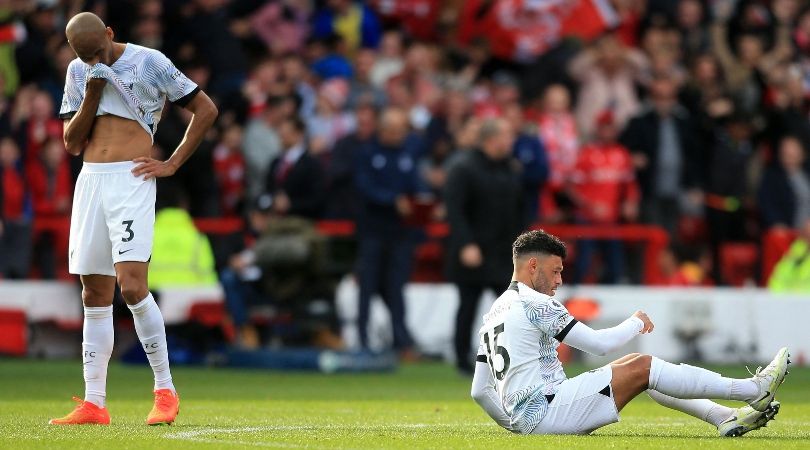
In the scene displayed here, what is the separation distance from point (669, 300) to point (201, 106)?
10.2 m

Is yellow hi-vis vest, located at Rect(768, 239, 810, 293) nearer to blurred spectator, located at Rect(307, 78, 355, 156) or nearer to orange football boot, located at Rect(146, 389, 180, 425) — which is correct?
blurred spectator, located at Rect(307, 78, 355, 156)

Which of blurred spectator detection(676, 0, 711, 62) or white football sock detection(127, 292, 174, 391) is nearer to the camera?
white football sock detection(127, 292, 174, 391)

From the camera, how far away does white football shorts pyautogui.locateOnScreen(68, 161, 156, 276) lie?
1024 centimetres

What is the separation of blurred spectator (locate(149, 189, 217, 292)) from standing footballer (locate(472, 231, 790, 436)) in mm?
10063

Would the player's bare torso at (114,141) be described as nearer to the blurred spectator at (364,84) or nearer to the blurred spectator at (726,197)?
the blurred spectator at (364,84)

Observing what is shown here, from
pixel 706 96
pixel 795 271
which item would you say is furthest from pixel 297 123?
pixel 795 271

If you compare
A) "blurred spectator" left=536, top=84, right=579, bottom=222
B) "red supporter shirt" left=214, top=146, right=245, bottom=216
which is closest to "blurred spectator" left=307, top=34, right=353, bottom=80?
"red supporter shirt" left=214, top=146, right=245, bottom=216

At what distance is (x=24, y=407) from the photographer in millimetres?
12219

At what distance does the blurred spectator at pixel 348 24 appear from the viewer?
918 inches

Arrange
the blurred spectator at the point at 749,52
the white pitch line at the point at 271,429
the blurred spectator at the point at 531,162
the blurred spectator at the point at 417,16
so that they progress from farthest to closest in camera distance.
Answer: the blurred spectator at the point at 417,16
the blurred spectator at the point at 749,52
the blurred spectator at the point at 531,162
the white pitch line at the point at 271,429

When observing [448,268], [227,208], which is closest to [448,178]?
[448,268]

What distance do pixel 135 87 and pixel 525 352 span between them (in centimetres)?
290

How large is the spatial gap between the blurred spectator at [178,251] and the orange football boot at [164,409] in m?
8.96

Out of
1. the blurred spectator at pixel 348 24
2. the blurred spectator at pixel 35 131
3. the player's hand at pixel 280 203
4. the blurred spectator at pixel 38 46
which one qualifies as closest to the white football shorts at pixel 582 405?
the player's hand at pixel 280 203
